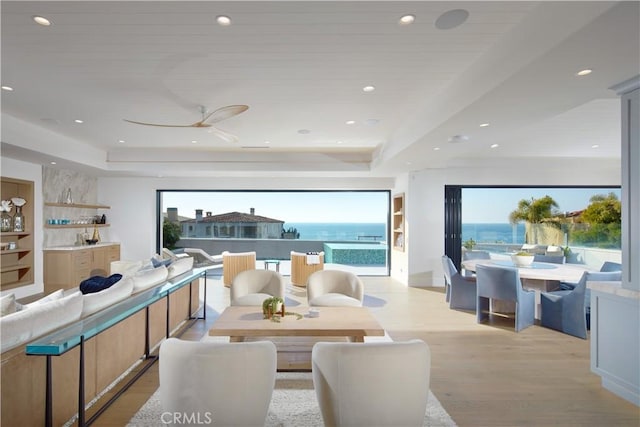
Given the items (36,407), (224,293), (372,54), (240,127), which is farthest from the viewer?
(224,293)

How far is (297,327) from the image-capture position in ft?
9.90

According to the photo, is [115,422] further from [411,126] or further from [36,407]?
[411,126]

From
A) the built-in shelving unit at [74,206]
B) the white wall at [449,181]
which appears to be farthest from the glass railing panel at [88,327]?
the white wall at [449,181]

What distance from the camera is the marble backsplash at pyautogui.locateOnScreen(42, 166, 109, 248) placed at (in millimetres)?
6668

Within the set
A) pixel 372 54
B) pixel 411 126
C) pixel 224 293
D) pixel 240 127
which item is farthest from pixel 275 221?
pixel 372 54

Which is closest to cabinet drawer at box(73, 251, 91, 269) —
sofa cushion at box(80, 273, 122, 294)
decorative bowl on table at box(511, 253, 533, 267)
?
sofa cushion at box(80, 273, 122, 294)

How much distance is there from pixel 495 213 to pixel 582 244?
206 cm

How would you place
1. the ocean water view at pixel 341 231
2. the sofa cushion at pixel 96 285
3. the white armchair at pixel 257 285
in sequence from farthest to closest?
the ocean water view at pixel 341 231
the white armchair at pixel 257 285
the sofa cushion at pixel 96 285

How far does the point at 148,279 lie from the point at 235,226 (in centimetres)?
676

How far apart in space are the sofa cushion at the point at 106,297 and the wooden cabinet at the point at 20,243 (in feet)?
14.1

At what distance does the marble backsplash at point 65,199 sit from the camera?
667 cm

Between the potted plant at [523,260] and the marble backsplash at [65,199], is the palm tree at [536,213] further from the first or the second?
the marble backsplash at [65,199]

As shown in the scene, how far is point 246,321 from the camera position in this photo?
10.4 ft

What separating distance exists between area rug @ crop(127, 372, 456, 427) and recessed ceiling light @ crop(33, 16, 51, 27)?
9.16 ft
